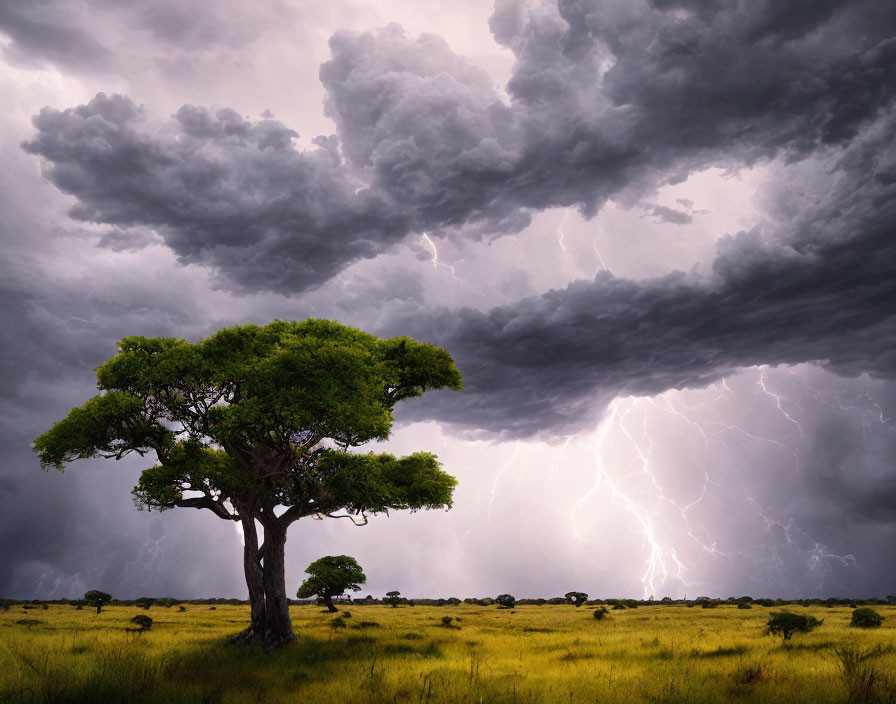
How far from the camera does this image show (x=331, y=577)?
155ft

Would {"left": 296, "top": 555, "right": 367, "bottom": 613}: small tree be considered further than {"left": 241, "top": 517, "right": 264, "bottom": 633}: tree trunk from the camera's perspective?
Yes

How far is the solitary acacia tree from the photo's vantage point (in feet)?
62.4

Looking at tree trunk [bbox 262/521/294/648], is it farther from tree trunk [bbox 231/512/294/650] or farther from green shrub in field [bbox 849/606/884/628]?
green shrub in field [bbox 849/606/884/628]

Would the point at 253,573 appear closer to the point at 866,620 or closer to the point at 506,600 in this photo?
the point at 866,620

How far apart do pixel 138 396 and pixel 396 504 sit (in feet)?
35.8

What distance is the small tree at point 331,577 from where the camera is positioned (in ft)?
156

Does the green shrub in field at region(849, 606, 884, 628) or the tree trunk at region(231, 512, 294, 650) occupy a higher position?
the tree trunk at region(231, 512, 294, 650)

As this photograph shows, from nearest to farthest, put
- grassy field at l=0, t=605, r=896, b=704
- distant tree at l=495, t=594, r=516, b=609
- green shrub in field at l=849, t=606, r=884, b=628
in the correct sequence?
1. grassy field at l=0, t=605, r=896, b=704
2. green shrub in field at l=849, t=606, r=884, b=628
3. distant tree at l=495, t=594, r=516, b=609

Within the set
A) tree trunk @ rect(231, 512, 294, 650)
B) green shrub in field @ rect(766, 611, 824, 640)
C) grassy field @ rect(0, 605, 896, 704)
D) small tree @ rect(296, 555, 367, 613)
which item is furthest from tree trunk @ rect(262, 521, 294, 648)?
small tree @ rect(296, 555, 367, 613)

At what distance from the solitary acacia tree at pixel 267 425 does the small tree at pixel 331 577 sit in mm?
26260

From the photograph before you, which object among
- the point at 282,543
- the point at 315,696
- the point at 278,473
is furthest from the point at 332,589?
the point at 315,696

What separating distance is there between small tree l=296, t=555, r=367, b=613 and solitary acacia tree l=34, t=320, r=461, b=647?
26.3 m

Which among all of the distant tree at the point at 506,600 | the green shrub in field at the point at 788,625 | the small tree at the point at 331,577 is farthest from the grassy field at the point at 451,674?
the distant tree at the point at 506,600

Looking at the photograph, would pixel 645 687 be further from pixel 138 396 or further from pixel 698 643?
pixel 138 396
